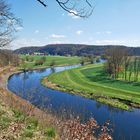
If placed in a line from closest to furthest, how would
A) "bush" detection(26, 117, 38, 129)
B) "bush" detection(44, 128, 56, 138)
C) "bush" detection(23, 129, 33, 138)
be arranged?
"bush" detection(23, 129, 33, 138) → "bush" detection(44, 128, 56, 138) → "bush" detection(26, 117, 38, 129)

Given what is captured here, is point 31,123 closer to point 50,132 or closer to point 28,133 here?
point 50,132

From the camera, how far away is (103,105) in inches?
1849

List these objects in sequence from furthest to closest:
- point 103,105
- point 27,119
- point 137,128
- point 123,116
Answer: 1. point 103,105
2. point 123,116
3. point 137,128
4. point 27,119

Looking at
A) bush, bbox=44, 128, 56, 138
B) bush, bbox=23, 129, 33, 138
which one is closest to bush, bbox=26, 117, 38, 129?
bush, bbox=44, 128, 56, 138

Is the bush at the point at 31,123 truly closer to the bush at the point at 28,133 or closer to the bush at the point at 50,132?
the bush at the point at 50,132

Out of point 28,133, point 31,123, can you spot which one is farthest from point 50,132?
point 28,133

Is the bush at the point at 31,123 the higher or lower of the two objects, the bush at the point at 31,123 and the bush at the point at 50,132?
the higher

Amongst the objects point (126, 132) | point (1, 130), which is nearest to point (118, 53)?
point (126, 132)

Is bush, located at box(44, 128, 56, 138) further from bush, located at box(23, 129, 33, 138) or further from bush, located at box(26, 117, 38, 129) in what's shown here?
bush, located at box(23, 129, 33, 138)

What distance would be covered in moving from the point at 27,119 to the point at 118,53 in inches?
2989

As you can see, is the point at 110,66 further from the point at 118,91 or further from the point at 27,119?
the point at 27,119

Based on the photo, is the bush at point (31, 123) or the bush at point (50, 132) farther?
the bush at point (31, 123)

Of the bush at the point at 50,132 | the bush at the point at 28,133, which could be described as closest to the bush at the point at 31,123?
the bush at the point at 50,132

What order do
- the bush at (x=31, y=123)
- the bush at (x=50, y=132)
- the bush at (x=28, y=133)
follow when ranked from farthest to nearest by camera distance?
the bush at (x=31, y=123)
the bush at (x=50, y=132)
the bush at (x=28, y=133)
